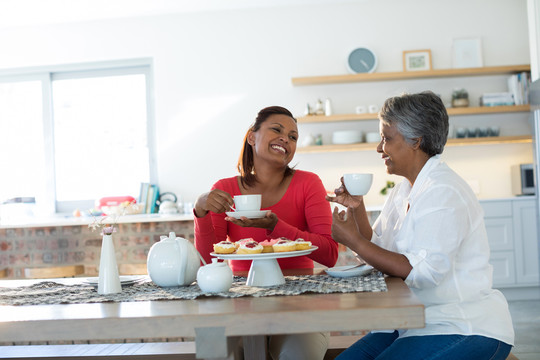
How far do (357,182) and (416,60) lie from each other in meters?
3.91

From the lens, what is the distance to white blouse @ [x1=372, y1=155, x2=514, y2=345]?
1.39 meters

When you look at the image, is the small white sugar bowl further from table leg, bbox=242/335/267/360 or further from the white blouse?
the white blouse

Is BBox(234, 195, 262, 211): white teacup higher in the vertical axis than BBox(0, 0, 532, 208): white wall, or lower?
lower

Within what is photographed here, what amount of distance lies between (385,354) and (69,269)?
10.9 ft

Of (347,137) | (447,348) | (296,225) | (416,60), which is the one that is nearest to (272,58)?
(347,137)

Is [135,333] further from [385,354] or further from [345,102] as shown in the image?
[345,102]

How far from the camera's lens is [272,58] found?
5250 mm

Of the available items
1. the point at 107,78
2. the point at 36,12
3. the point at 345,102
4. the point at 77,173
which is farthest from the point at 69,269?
the point at 345,102

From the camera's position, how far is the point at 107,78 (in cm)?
548

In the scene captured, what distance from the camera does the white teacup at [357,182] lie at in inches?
60.1

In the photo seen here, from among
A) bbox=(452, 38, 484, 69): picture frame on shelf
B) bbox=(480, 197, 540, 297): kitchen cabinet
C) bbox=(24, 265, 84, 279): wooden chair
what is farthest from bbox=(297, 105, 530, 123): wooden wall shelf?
bbox=(24, 265, 84, 279): wooden chair

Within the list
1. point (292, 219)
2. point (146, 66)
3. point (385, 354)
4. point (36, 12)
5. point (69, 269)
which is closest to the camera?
point (385, 354)

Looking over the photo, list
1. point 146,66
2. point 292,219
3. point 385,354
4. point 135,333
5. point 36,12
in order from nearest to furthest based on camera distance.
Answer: point 135,333
point 385,354
point 292,219
point 36,12
point 146,66

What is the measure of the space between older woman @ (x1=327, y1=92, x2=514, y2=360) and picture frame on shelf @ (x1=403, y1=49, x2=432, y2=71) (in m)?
3.69
